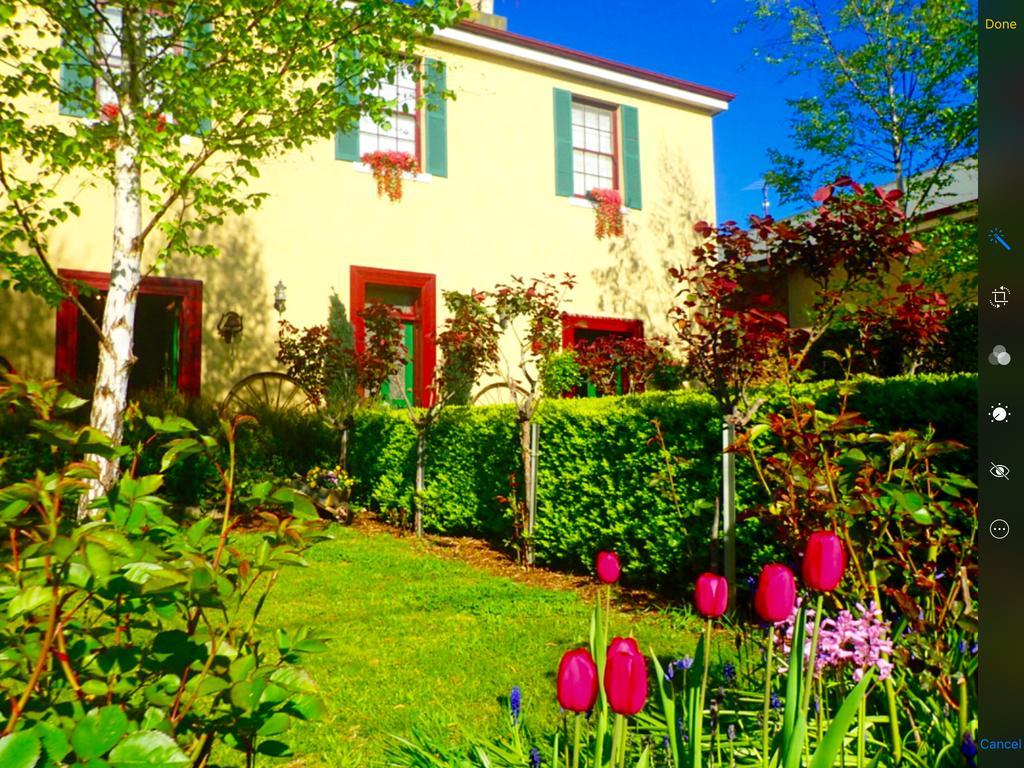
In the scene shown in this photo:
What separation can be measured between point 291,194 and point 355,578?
20.8 ft

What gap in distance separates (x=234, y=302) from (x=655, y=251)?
6892mm

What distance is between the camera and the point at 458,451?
23.9ft

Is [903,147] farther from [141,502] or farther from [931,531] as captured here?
[141,502]

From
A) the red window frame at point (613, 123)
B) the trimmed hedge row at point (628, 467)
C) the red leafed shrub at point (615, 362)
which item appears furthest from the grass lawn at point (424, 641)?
the red window frame at point (613, 123)

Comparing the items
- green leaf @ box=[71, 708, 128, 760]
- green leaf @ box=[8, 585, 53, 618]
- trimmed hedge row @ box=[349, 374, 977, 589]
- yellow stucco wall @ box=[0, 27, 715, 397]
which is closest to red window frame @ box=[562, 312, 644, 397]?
yellow stucco wall @ box=[0, 27, 715, 397]

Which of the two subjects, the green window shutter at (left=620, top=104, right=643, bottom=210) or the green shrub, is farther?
the green window shutter at (left=620, top=104, right=643, bottom=210)

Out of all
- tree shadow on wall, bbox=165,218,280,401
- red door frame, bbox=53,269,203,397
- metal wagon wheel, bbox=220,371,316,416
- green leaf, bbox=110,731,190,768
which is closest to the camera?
green leaf, bbox=110,731,190,768

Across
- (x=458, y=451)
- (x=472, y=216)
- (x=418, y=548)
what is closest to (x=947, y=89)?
(x=472, y=216)

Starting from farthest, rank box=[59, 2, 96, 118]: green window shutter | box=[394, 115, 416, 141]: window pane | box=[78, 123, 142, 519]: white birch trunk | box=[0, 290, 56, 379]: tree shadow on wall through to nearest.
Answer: box=[394, 115, 416, 141]: window pane, box=[0, 290, 56, 379]: tree shadow on wall, box=[59, 2, 96, 118]: green window shutter, box=[78, 123, 142, 519]: white birch trunk

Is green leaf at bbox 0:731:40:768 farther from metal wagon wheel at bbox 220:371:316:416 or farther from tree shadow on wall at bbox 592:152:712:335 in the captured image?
tree shadow on wall at bbox 592:152:712:335

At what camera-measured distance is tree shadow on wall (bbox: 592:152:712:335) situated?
41.9 ft

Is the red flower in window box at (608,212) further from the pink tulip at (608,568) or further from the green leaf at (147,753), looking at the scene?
the green leaf at (147,753)

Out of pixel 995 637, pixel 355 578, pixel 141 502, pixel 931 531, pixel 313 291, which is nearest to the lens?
pixel 995 637

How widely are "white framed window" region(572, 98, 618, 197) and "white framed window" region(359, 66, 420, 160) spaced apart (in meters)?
2.74
